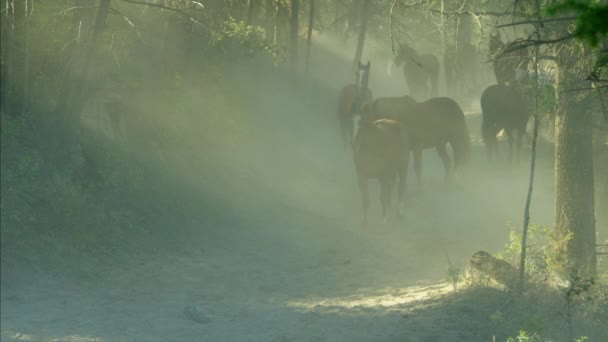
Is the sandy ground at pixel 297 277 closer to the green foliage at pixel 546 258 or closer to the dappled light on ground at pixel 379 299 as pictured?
the dappled light on ground at pixel 379 299

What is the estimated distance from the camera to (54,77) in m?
14.1

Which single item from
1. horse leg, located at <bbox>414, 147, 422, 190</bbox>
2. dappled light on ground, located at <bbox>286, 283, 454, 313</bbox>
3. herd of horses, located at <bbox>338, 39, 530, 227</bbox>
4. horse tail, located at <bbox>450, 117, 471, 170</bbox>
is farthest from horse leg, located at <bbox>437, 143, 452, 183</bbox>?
dappled light on ground, located at <bbox>286, 283, 454, 313</bbox>

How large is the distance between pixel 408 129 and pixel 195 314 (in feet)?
29.5

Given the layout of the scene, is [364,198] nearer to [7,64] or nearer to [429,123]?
[429,123]

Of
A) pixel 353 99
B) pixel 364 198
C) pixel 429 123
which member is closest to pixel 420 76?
pixel 353 99

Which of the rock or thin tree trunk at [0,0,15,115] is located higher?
thin tree trunk at [0,0,15,115]

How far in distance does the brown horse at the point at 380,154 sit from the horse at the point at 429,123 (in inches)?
80.7

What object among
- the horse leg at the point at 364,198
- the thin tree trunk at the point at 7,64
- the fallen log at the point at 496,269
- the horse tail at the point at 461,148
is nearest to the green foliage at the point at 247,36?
the horse leg at the point at 364,198

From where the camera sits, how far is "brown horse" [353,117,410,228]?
13891mm

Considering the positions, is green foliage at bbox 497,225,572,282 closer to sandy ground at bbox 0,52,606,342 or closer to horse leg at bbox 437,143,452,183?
sandy ground at bbox 0,52,606,342

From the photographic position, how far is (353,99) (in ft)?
65.8

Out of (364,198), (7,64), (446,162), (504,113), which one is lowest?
(364,198)

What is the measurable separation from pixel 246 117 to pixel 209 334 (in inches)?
470

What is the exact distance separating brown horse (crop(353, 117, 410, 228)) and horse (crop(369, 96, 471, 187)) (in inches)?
80.7
